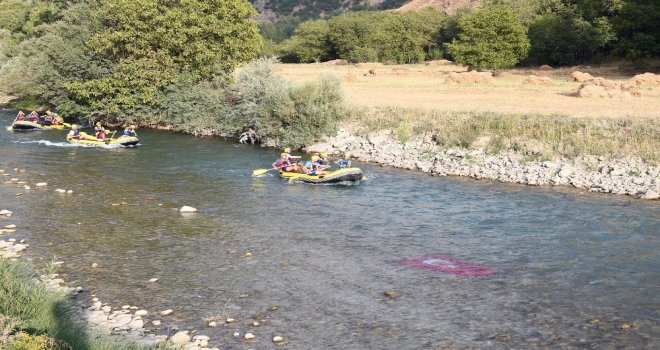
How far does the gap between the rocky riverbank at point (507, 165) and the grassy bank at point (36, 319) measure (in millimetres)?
19968

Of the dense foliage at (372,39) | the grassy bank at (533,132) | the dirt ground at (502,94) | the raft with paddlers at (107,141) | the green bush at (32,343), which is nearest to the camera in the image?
the green bush at (32,343)

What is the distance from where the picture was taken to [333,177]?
26.8 meters

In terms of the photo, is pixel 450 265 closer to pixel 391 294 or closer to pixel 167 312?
pixel 391 294

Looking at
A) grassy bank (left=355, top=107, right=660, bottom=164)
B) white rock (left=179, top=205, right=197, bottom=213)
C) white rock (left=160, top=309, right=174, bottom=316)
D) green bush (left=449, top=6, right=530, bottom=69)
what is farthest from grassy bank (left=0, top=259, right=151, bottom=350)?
green bush (left=449, top=6, right=530, bottom=69)

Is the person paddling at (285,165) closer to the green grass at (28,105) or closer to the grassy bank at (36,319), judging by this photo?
the grassy bank at (36,319)

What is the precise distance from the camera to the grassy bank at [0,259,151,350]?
8281 millimetres

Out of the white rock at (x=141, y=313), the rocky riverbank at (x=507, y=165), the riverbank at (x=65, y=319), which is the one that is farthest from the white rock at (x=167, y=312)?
the rocky riverbank at (x=507, y=165)

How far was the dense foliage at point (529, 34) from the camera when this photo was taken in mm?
60938

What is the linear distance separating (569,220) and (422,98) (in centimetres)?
2711

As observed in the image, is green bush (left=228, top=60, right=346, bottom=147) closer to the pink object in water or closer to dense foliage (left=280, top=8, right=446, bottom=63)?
the pink object in water

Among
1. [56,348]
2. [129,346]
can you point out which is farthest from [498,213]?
[56,348]

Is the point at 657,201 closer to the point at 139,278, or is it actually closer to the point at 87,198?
the point at 139,278

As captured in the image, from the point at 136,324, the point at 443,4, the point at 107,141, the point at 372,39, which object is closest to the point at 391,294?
the point at 136,324

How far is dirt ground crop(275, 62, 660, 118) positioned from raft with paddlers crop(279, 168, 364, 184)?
13316 mm
